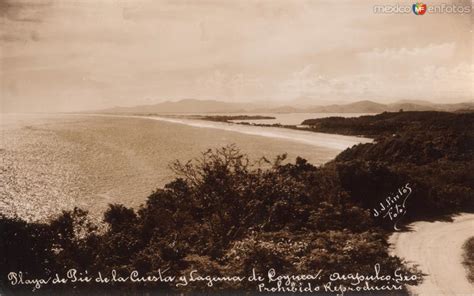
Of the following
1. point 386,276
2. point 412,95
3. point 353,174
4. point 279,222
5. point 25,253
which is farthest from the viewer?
point 412,95

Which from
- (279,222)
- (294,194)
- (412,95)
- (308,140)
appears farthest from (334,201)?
(308,140)

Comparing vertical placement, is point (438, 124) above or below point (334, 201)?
above

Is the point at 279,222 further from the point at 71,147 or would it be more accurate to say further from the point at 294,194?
the point at 71,147

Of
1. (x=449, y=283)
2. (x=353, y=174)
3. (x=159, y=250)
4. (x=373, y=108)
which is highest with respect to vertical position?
(x=373, y=108)

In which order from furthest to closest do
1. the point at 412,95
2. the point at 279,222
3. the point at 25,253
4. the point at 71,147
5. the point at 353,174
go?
the point at 71,147
the point at 412,95
the point at 353,174
the point at 279,222
the point at 25,253

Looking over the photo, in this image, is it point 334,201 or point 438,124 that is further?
point 438,124
